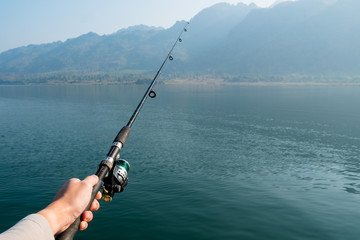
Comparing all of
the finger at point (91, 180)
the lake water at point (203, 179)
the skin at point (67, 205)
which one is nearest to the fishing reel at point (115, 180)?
the finger at point (91, 180)

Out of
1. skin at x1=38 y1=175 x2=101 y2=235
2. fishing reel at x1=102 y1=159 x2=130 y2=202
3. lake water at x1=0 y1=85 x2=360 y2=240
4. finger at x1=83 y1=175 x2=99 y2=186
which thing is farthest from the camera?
lake water at x1=0 y1=85 x2=360 y2=240

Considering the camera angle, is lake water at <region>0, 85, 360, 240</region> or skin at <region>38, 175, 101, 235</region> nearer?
skin at <region>38, 175, 101, 235</region>

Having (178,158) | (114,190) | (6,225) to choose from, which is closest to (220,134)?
(178,158)

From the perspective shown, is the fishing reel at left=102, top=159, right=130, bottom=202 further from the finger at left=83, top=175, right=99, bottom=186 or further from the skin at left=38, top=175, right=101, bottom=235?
the skin at left=38, top=175, right=101, bottom=235

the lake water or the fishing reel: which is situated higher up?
the fishing reel

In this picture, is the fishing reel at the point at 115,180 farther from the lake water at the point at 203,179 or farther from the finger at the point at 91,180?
the lake water at the point at 203,179

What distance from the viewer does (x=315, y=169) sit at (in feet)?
93.5

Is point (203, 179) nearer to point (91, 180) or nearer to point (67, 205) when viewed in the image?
point (91, 180)

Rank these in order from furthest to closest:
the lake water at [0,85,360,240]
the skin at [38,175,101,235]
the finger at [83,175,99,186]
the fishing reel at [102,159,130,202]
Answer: the lake water at [0,85,360,240] < the fishing reel at [102,159,130,202] < the finger at [83,175,99,186] < the skin at [38,175,101,235]

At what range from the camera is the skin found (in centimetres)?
293

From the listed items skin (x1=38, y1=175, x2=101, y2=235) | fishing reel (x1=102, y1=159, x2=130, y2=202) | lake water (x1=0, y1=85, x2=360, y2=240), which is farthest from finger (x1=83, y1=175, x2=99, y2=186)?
lake water (x1=0, y1=85, x2=360, y2=240)

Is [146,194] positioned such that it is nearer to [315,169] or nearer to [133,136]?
[315,169]

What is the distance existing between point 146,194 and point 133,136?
936 inches

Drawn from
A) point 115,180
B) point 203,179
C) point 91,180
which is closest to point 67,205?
point 91,180
